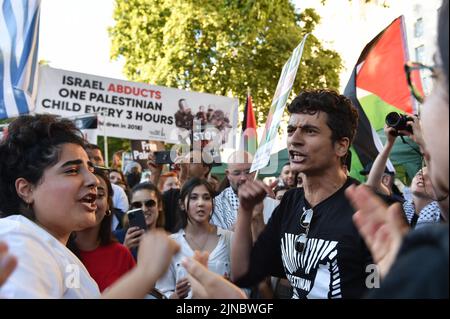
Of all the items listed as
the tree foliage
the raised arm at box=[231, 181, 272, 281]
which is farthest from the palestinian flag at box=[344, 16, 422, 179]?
the tree foliage

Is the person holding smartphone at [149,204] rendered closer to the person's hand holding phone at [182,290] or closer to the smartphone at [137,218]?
the smartphone at [137,218]

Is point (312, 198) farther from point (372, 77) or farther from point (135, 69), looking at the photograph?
point (135, 69)

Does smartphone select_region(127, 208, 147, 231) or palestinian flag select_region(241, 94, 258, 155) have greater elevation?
palestinian flag select_region(241, 94, 258, 155)

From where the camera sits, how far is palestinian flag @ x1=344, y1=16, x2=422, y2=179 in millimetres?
5402

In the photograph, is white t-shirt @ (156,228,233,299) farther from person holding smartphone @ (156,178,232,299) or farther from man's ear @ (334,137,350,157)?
man's ear @ (334,137,350,157)

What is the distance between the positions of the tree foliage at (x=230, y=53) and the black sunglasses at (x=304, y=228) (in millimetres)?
11392

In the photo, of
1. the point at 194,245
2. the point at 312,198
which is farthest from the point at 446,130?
the point at 194,245

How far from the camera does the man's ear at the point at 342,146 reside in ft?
9.04

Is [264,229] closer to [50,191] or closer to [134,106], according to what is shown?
[50,191]

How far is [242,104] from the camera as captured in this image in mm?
14695

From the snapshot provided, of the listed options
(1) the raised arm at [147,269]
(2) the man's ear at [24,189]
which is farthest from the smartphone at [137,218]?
(1) the raised arm at [147,269]

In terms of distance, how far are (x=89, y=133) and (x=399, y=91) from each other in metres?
4.30

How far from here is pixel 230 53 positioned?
1442 cm

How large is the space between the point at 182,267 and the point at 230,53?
11536mm
